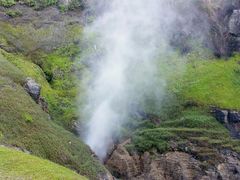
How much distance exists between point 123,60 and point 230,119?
25.4 m

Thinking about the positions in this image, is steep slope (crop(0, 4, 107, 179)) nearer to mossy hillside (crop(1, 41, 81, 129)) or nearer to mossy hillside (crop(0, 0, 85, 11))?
mossy hillside (crop(1, 41, 81, 129))

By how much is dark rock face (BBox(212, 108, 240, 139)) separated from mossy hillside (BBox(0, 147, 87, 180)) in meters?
47.9

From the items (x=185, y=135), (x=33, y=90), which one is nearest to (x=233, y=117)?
(x=185, y=135)

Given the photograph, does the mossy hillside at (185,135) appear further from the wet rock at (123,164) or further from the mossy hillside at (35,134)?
the mossy hillside at (35,134)

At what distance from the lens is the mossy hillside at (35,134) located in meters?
65.2

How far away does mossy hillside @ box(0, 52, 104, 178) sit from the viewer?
6519 centimetres

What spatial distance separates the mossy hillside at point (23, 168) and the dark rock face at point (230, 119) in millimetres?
47875

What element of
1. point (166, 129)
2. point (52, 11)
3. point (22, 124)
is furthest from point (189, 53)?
point (22, 124)

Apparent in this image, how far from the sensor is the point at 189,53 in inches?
4291

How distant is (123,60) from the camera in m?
104

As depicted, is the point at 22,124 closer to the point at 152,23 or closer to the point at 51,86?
the point at 51,86

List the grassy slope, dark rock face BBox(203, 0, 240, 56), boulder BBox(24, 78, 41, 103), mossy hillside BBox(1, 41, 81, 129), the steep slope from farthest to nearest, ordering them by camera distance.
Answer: dark rock face BBox(203, 0, 240, 56), mossy hillside BBox(1, 41, 81, 129), the grassy slope, boulder BBox(24, 78, 41, 103), the steep slope

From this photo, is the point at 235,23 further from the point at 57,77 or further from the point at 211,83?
the point at 57,77

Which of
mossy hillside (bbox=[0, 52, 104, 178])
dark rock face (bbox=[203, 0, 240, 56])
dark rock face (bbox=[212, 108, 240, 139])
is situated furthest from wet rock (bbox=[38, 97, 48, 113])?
dark rock face (bbox=[203, 0, 240, 56])
